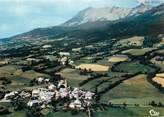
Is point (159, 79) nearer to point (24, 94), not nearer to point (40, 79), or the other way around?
point (40, 79)

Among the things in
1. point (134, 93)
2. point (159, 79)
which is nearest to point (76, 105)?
point (134, 93)

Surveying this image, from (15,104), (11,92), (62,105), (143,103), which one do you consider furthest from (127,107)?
(11,92)

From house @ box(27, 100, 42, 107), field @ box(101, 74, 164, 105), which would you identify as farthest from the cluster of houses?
field @ box(101, 74, 164, 105)

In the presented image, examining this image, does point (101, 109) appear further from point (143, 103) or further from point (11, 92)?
point (11, 92)

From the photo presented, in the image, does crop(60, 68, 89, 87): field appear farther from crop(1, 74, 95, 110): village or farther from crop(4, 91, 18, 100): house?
crop(4, 91, 18, 100): house

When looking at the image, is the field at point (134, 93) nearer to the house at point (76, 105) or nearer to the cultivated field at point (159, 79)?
the cultivated field at point (159, 79)

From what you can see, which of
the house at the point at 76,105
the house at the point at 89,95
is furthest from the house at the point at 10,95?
the house at the point at 76,105
